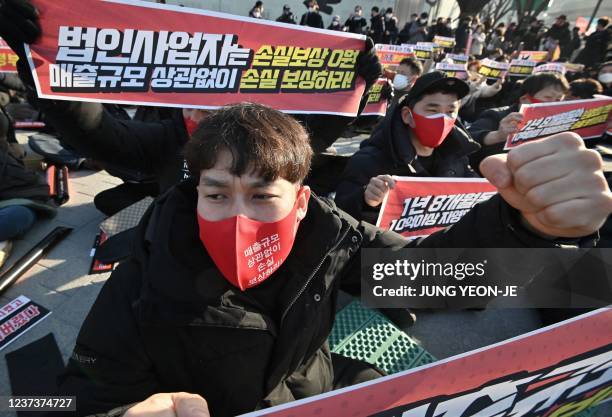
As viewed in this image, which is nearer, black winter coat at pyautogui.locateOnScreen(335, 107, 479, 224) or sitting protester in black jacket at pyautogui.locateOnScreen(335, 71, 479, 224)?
black winter coat at pyautogui.locateOnScreen(335, 107, 479, 224)

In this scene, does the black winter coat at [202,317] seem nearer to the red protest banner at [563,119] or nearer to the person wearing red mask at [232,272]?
the person wearing red mask at [232,272]

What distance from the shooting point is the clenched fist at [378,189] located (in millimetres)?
2281

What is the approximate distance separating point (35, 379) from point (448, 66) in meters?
7.68

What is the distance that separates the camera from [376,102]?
544 cm

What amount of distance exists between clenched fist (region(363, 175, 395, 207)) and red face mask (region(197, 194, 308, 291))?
1085mm

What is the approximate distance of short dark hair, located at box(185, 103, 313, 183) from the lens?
1242 millimetres

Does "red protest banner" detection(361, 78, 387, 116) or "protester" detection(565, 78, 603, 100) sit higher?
"protester" detection(565, 78, 603, 100)

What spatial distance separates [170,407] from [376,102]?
526 centimetres

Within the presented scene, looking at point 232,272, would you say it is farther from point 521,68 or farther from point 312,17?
point 312,17

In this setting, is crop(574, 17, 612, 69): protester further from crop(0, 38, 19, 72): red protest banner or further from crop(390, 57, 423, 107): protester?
crop(0, 38, 19, 72): red protest banner

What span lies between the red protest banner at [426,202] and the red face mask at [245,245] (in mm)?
1173

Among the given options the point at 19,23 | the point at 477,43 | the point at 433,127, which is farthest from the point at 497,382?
the point at 477,43

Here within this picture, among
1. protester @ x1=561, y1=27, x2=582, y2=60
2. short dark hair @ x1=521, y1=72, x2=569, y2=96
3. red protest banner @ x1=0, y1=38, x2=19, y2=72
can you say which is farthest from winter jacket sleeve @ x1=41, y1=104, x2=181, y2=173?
protester @ x1=561, y1=27, x2=582, y2=60

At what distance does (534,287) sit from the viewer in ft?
8.78
